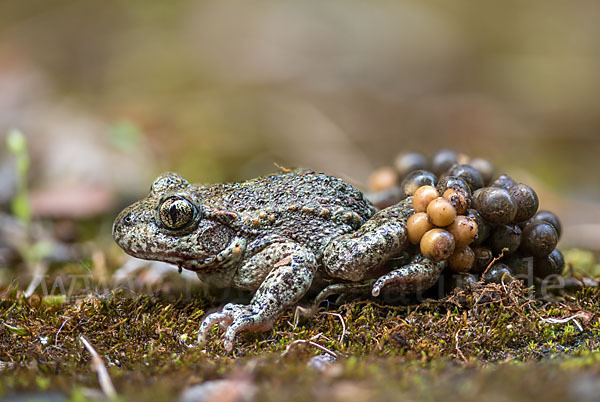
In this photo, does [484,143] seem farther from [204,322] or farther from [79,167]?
[204,322]

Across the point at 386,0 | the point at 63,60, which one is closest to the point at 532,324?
the point at 63,60

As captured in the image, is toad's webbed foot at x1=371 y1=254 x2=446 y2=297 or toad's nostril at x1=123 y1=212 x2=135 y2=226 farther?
toad's nostril at x1=123 y1=212 x2=135 y2=226

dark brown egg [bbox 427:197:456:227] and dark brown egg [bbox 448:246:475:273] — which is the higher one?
dark brown egg [bbox 427:197:456:227]

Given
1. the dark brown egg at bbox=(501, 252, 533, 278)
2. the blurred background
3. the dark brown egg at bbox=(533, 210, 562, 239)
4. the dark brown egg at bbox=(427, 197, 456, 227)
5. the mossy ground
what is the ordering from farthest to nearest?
the blurred background < the dark brown egg at bbox=(533, 210, 562, 239) < the dark brown egg at bbox=(501, 252, 533, 278) < the dark brown egg at bbox=(427, 197, 456, 227) < the mossy ground

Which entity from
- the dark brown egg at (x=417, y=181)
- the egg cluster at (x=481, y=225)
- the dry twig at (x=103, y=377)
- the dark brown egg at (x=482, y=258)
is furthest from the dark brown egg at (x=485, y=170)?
the dry twig at (x=103, y=377)

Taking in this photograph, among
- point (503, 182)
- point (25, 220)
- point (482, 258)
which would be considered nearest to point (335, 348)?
point (482, 258)

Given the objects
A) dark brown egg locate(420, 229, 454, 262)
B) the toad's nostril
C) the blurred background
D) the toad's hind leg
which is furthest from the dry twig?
the blurred background

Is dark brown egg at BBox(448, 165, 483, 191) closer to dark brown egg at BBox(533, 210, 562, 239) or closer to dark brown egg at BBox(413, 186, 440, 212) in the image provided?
dark brown egg at BBox(413, 186, 440, 212)

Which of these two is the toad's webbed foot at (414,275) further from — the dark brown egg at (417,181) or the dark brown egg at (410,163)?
the dark brown egg at (410,163)

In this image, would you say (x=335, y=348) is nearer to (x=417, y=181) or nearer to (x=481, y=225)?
(x=481, y=225)
